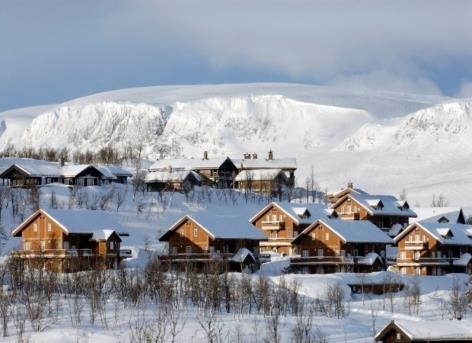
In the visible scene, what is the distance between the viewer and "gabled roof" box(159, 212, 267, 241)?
85.4 m

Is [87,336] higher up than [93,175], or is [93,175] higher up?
[93,175]

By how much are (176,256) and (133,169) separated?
215 ft

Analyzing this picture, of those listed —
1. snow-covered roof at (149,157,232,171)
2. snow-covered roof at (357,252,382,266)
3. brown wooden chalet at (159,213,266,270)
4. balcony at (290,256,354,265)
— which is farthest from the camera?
snow-covered roof at (149,157,232,171)

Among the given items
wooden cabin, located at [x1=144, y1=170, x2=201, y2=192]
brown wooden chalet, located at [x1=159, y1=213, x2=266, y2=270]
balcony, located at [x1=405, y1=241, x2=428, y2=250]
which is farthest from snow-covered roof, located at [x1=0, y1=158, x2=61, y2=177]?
balcony, located at [x1=405, y1=241, x2=428, y2=250]

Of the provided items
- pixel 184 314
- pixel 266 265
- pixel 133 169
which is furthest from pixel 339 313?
pixel 133 169

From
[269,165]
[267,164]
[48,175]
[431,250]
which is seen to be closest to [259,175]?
[269,165]

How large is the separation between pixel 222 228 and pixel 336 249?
940 cm

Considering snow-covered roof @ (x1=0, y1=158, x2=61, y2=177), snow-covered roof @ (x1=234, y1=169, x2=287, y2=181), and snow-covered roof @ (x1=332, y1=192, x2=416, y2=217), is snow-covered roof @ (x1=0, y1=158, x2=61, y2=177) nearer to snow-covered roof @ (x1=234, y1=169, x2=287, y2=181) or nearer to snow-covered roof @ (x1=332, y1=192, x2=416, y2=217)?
snow-covered roof @ (x1=234, y1=169, x2=287, y2=181)

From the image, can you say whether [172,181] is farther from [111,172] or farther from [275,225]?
[275,225]

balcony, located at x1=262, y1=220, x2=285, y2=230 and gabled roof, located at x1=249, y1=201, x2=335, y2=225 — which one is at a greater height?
gabled roof, located at x1=249, y1=201, x2=335, y2=225

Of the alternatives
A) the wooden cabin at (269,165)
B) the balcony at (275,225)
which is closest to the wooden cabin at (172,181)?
the wooden cabin at (269,165)

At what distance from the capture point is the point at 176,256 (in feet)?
281

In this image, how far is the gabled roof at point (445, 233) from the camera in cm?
9450

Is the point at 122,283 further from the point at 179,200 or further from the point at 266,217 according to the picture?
the point at 179,200
